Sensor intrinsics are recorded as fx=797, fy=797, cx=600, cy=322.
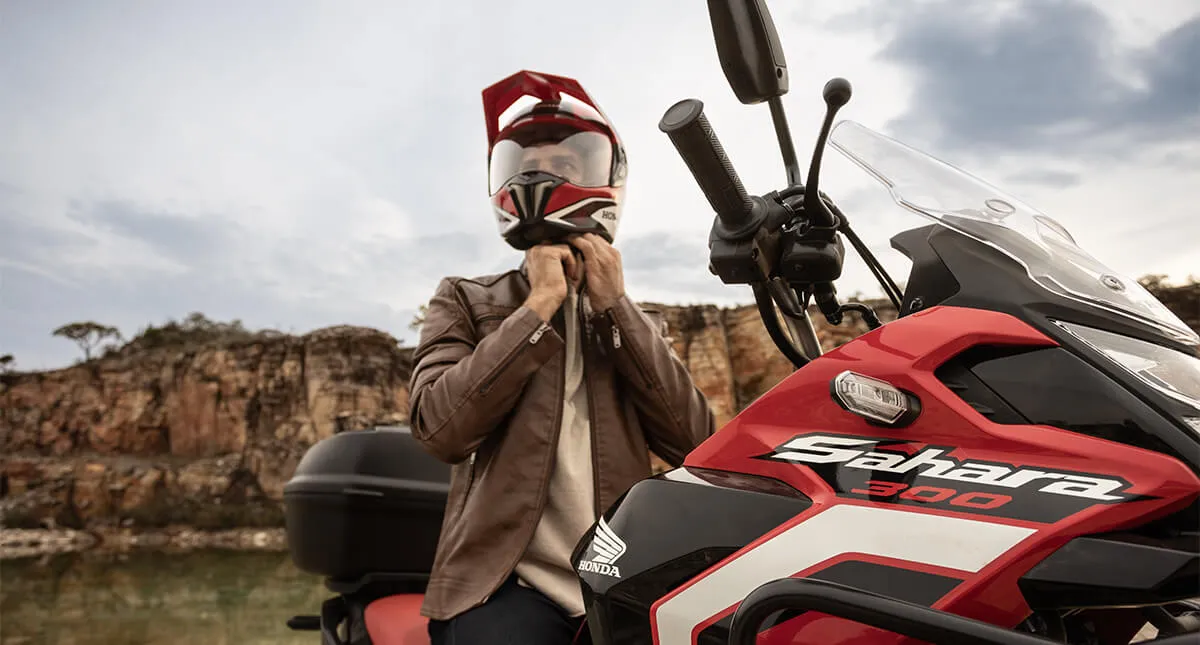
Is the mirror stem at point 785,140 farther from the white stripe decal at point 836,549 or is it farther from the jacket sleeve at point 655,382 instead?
the jacket sleeve at point 655,382

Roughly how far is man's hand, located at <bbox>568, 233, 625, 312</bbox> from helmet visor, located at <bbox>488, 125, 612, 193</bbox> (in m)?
0.15

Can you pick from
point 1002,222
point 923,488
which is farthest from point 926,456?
point 1002,222

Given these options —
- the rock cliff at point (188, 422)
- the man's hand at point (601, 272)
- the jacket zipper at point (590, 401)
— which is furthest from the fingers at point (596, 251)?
the rock cliff at point (188, 422)

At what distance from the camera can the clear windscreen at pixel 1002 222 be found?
0.68 metres

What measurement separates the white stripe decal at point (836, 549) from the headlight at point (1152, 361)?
0.53 ft

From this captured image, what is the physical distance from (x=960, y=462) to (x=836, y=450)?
0.34ft

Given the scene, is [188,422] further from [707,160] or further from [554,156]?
[707,160]

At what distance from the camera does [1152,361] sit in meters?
0.64

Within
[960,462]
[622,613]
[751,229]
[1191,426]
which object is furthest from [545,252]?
[1191,426]

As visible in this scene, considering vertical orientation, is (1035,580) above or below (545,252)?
below

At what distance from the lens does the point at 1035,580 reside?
0.57 metres

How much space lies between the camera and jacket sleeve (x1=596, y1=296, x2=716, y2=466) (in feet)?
4.75

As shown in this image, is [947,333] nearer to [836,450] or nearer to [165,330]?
[836,450]

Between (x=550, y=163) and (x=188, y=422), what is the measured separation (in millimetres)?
14871
